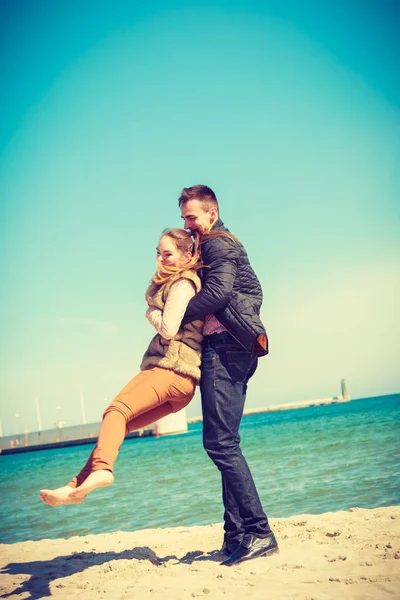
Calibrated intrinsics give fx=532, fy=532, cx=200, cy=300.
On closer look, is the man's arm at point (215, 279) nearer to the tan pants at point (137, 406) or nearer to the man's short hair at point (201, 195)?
the man's short hair at point (201, 195)

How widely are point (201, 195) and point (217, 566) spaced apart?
2598mm

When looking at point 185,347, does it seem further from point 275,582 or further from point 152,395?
point 275,582

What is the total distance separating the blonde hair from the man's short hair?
229 millimetres

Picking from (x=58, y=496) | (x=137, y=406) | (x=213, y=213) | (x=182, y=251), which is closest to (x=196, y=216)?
(x=213, y=213)

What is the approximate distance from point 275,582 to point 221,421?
1001mm

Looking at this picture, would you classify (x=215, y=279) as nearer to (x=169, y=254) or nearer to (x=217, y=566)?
(x=169, y=254)

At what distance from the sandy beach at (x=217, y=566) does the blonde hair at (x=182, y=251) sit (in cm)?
194

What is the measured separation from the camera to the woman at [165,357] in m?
3.21

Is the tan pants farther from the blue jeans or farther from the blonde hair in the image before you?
the blonde hair

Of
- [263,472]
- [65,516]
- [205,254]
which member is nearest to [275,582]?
[205,254]

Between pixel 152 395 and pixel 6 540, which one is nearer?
pixel 152 395

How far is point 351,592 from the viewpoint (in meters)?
2.78

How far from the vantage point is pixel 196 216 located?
3.72 m

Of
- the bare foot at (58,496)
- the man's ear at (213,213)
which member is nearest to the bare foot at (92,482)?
the bare foot at (58,496)
